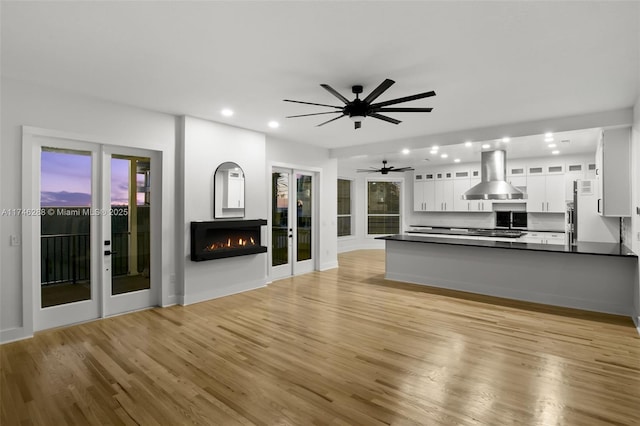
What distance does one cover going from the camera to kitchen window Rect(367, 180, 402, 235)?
11.4 m

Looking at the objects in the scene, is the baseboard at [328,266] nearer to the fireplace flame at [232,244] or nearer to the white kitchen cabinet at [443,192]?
the fireplace flame at [232,244]

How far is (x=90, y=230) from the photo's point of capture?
4.27m

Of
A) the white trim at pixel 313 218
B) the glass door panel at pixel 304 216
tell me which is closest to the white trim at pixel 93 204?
the white trim at pixel 313 218

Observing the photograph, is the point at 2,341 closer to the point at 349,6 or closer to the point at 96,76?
the point at 96,76

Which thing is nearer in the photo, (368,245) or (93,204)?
(93,204)

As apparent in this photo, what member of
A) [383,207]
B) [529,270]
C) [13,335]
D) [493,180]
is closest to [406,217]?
[383,207]

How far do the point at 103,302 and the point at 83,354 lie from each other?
1224 mm

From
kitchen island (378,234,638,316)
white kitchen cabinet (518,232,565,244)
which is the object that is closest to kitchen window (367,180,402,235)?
white kitchen cabinet (518,232,565,244)

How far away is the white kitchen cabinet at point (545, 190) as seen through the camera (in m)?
8.21

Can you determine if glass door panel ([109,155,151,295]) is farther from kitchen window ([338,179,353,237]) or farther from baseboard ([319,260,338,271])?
kitchen window ([338,179,353,237])

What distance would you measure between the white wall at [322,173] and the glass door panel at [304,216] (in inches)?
8.8

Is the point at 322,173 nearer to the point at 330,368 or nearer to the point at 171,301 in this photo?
the point at 171,301

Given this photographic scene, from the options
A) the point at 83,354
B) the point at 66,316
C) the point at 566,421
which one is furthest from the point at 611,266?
the point at 66,316

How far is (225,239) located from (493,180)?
5417 mm
